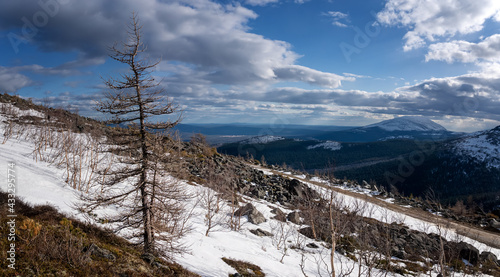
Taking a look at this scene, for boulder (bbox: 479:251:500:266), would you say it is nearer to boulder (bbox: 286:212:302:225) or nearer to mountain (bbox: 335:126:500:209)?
boulder (bbox: 286:212:302:225)

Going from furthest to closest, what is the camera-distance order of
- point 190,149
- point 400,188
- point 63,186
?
1. point 400,188
2. point 190,149
3. point 63,186

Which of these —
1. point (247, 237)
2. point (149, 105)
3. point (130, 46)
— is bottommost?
point (247, 237)

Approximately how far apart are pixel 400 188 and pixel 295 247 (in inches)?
5563

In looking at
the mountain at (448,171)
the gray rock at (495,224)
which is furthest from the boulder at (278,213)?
the mountain at (448,171)

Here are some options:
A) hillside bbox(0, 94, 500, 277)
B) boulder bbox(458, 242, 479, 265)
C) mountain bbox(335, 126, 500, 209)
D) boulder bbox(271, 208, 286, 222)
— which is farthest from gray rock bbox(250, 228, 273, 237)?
mountain bbox(335, 126, 500, 209)

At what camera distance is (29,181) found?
1903 centimetres

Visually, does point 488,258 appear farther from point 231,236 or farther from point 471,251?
point 231,236

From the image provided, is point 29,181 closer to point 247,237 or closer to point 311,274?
point 247,237

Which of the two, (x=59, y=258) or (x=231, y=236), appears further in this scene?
(x=231, y=236)

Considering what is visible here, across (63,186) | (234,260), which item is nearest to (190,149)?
(63,186)

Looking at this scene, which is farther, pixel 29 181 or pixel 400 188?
pixel 400 188

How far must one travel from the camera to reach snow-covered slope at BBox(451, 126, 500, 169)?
472 ft

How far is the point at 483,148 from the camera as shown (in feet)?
514

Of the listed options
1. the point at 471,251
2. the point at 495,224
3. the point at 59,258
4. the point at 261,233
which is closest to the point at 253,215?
the point at 261,233
